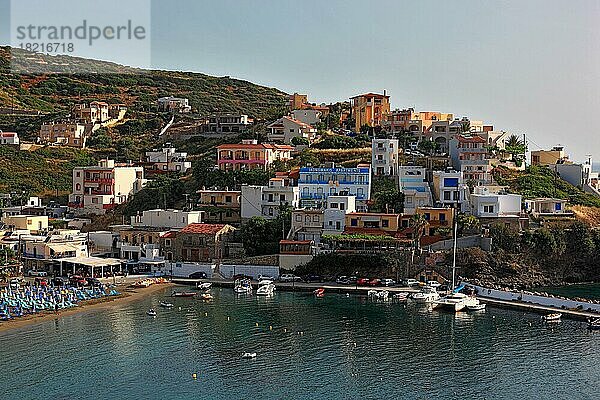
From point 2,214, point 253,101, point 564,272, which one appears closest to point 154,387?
point 564,272

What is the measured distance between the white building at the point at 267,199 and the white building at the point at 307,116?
2880cm

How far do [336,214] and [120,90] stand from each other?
82842 millimetres

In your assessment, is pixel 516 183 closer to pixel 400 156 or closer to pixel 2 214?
pixel 400 156

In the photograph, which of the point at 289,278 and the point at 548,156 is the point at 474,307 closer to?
the point at 289,278

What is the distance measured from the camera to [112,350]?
39.3m

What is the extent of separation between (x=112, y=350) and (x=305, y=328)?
11.0 m

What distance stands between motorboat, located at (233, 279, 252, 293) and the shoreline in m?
5.30

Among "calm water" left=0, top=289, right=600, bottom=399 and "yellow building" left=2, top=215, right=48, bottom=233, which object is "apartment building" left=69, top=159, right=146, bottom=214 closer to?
"yellow building" left=2, top=215, right=48, bottom=233

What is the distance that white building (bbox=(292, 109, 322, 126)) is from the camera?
95.3 metres

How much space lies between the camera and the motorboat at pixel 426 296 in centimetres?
5072

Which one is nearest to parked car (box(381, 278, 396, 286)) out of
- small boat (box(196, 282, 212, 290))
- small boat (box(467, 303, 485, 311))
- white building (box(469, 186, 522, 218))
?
small boat (box(467, 303, 485, 311))

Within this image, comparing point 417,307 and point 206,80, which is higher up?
point 206,80

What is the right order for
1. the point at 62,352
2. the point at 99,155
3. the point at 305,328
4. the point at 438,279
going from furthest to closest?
1. the point at 99,155
2. the point at 438,279
3. the point at 305,328
4. the point at 62,352

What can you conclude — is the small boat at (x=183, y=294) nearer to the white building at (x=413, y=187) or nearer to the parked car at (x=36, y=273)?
the parked car at (x=36, y=273)
